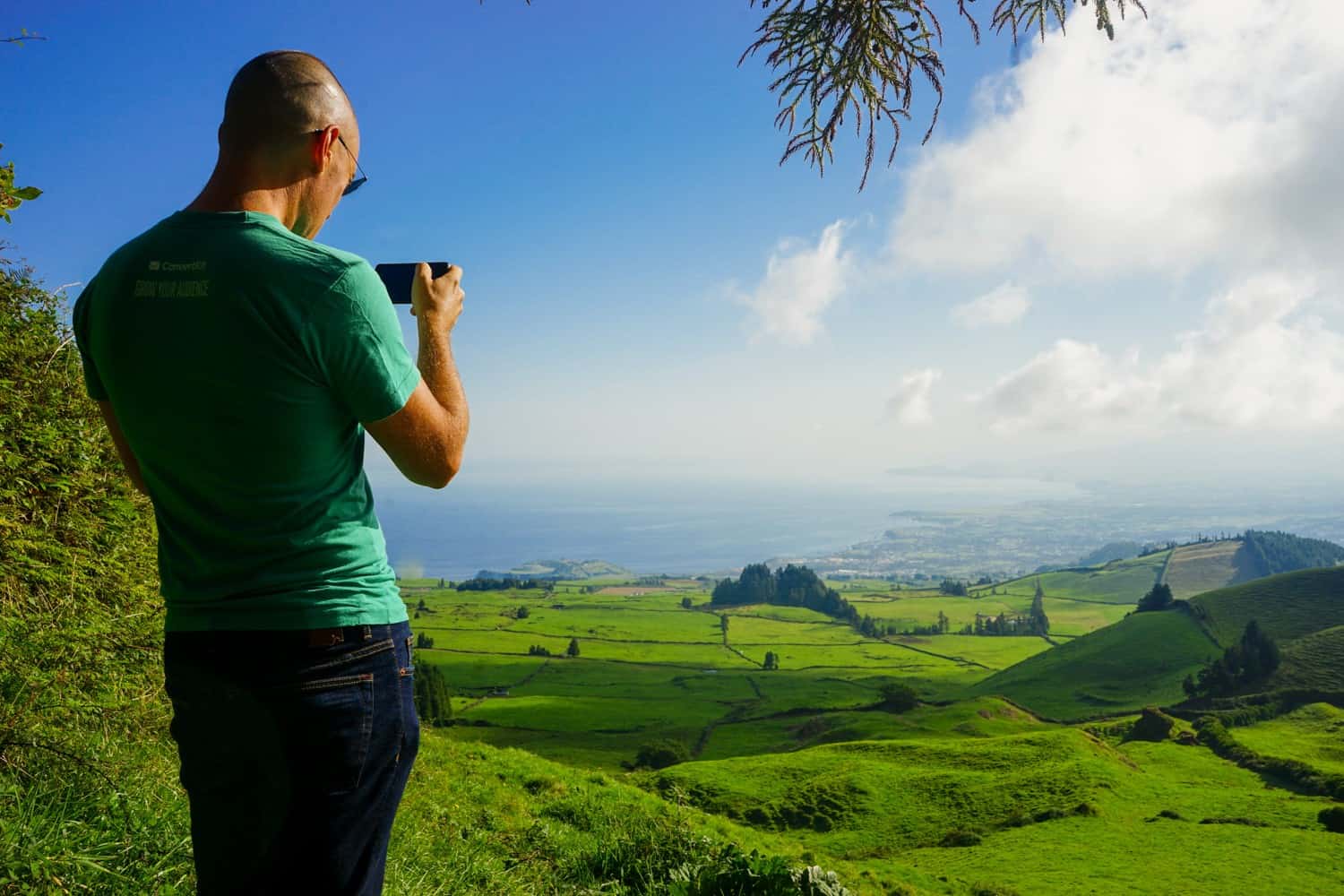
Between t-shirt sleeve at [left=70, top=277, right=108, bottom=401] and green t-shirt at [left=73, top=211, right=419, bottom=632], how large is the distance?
15 cm

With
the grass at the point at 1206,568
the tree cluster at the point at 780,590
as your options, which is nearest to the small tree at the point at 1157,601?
the grass at the point at 1206,568

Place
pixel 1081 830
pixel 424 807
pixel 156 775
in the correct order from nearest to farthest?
pixel 156 775 → pixel 424 807 → pixel 1081 830

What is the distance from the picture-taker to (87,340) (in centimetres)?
181

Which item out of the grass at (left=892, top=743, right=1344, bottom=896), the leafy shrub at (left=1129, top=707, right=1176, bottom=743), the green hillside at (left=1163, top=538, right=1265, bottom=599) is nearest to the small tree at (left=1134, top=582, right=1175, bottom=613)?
the leafy shrub at (left=1129, top=707, right=1176, bottom=743)

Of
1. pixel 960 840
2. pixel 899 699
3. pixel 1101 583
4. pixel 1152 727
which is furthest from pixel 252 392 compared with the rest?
pixel 1101 583

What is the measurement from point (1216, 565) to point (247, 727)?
221804 mm

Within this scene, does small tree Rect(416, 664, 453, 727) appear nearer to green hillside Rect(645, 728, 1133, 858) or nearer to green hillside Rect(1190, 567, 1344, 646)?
green hillside Rect(645, 728, 1133, 858)

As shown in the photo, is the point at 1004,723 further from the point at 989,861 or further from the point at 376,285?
the point at 376,285

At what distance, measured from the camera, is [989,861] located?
45.0 metres

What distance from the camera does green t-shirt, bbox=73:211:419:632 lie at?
156 cm

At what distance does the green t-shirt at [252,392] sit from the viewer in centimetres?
156

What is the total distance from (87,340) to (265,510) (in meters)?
0.69

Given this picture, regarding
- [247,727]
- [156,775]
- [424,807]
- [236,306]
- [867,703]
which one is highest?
[236,306]

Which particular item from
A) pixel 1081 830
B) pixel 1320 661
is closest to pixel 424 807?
pixel 1081 830
